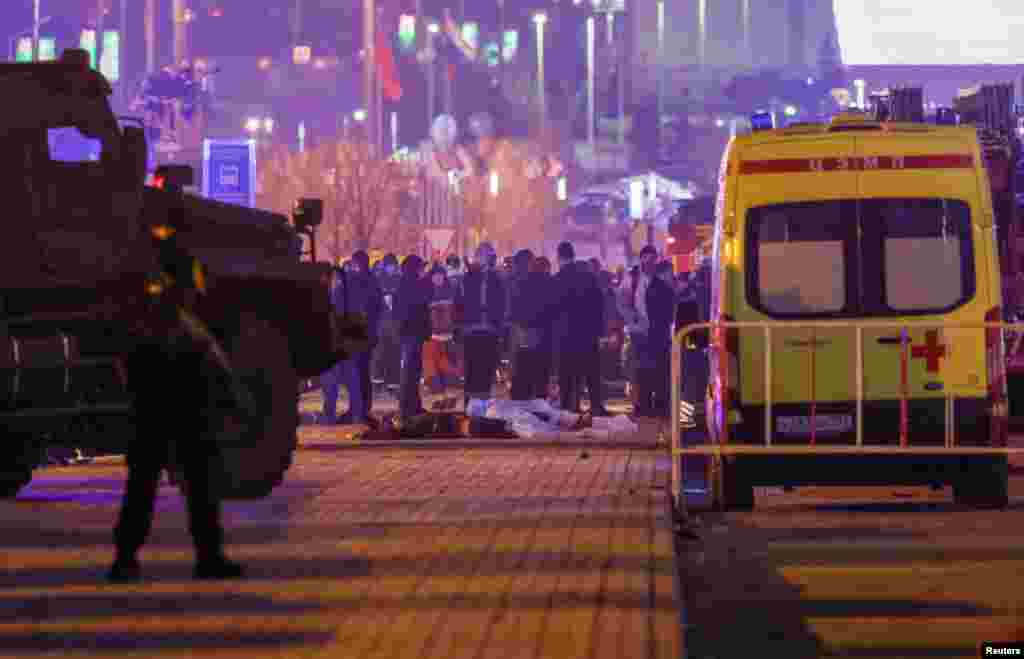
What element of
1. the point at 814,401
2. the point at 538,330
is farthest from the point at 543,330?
the point at 814,401

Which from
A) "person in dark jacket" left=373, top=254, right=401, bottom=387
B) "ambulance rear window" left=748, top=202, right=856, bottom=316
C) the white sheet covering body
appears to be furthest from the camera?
"person in dark jacket" left=373, top=254, right=401, bottom=387

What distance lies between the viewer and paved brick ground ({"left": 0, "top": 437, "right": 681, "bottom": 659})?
347 inches

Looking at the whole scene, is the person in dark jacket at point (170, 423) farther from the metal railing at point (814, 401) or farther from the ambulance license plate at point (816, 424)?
the ambulance license plate at point (816, 424)

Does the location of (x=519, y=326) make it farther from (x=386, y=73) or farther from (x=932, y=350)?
(x=386, y=73)

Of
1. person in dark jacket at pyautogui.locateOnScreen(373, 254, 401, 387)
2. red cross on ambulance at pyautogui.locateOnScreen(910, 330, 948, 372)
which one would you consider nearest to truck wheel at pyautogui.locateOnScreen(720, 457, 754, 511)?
red cross on ambulance at pyautogui.locateOnScreen(910, 330, 948, 372)

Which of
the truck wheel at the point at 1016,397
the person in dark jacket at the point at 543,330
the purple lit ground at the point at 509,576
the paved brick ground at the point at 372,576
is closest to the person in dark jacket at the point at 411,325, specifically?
the person in dark jacket at the point at 543,330

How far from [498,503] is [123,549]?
4978 millimetres

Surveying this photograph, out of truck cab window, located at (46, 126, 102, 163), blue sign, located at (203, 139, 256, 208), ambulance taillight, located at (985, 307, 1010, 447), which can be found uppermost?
blue sign, located at (203, 139, 256, 208)

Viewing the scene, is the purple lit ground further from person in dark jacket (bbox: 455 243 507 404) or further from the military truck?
person in dark jacket (bbox: 455 243 507 404)

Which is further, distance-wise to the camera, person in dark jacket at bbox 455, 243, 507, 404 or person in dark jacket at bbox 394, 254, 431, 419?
person in dark jacket at bbox 455, 243, 507, 404

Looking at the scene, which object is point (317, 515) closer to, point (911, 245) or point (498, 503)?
point (498, 503)

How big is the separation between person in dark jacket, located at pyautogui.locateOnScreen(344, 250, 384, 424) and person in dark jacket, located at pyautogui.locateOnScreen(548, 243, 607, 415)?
7.17 feet

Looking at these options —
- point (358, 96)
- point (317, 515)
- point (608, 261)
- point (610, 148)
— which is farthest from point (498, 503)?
point (610, 148)

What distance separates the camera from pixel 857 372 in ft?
53.9
